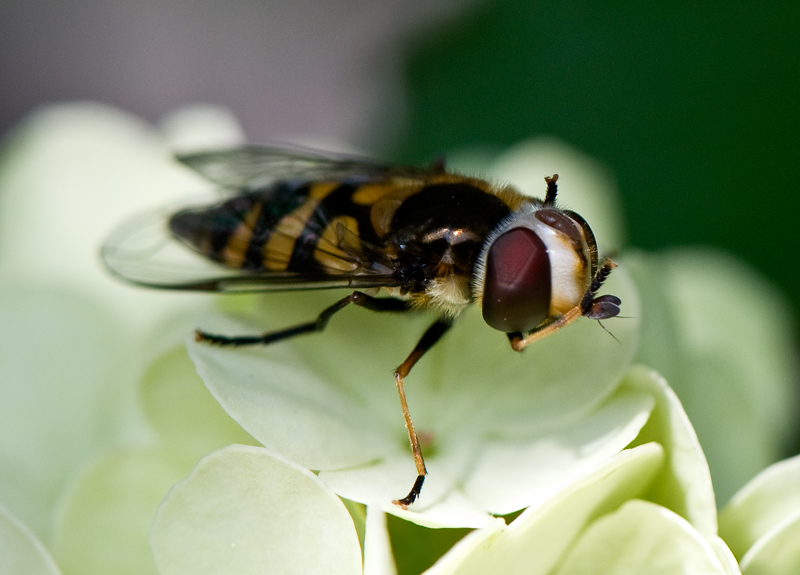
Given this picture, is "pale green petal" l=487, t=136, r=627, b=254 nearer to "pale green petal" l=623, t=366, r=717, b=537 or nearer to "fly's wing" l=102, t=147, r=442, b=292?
"fly's wing" l=102, t=147, r=442, b=292

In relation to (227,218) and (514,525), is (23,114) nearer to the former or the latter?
(227,218)

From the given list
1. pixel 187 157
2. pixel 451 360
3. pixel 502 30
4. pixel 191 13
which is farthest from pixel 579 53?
pixel 191 13

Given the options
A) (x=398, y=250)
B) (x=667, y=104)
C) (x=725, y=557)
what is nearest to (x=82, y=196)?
(x=398, y=250)

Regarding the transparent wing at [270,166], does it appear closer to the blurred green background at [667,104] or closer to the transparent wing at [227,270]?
the transparent wing at [227,270]

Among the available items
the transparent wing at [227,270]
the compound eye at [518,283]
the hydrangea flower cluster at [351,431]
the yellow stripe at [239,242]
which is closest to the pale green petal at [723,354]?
the hydrangea flower cluster at [351,431]

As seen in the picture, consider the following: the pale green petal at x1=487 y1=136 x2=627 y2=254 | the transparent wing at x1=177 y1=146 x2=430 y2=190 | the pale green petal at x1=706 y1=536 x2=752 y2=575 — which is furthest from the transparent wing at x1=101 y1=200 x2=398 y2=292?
the pale green petal at x1=706 y1=536 x2=752 y2=575

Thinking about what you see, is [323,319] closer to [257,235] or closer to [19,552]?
[257,235]
